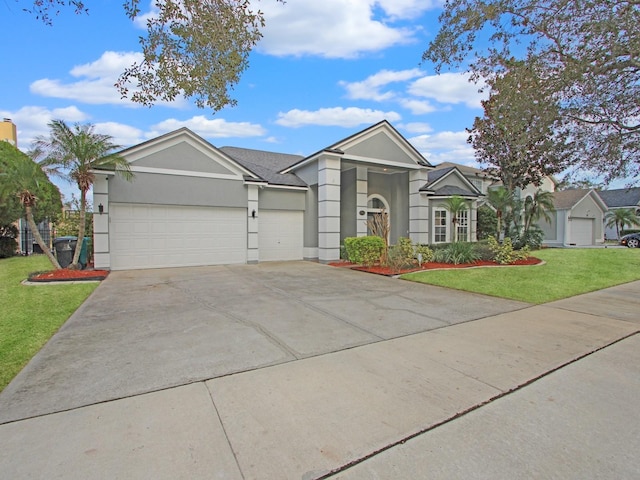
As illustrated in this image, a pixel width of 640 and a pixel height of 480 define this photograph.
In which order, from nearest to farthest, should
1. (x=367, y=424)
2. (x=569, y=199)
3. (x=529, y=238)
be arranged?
(x=367, y=424)
(x=529, y=238)
(x=569, y=199)

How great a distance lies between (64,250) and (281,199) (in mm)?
8043

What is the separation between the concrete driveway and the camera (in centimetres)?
340

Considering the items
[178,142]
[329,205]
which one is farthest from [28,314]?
[329,205]

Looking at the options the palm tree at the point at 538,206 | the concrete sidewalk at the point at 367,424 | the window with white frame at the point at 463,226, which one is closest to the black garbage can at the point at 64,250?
the concrete sidewalk at the point at 367,424

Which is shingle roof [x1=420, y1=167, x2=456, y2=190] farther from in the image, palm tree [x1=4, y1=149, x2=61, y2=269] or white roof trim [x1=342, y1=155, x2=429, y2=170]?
palm tree [x1=4, y1=149, x2=61, y2=269]

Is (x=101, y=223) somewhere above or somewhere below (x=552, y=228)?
below

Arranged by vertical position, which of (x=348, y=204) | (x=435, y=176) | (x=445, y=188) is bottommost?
(x=348, y=204)

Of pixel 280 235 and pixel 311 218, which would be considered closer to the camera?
pixel 280 235

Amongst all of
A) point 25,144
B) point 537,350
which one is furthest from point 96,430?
point 25,144

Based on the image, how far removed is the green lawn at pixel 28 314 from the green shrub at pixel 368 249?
8523 millimetres

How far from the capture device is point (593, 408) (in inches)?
117

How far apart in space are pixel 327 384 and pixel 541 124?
7.81m

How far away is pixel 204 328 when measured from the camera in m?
5.23

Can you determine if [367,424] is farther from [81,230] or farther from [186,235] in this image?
[186,235]
